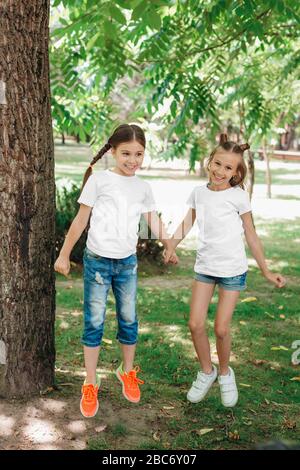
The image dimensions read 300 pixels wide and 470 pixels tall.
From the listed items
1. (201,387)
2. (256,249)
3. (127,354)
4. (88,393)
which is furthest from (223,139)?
(88,393)

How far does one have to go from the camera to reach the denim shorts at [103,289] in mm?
3893

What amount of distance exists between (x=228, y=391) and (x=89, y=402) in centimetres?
98

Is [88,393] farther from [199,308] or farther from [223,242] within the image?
[223,242]

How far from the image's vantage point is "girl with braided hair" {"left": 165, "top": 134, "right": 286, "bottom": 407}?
13.6 ft

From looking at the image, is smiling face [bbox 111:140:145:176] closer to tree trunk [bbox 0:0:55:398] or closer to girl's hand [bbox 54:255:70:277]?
tree trunk [bbox 0:0:55:398]

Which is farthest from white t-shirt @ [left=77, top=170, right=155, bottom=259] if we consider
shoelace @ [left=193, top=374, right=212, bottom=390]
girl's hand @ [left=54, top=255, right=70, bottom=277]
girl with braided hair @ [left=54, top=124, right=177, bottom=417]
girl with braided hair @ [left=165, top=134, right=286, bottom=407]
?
shoelace @ [left=193, top=374, right=212, bottom=390]

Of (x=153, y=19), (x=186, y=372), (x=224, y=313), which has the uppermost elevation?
(x=153, y=19)

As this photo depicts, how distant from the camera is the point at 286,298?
8.23 meters

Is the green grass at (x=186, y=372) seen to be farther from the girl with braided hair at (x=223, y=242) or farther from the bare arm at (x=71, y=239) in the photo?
the bare arm at (x=71, y=239)

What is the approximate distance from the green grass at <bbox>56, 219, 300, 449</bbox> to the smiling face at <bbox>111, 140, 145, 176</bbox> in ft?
5.29

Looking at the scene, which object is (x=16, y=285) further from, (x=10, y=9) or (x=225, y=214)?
(x=10, y=9)

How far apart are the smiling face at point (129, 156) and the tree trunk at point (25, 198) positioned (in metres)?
0.50

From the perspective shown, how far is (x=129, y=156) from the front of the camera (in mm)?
3844

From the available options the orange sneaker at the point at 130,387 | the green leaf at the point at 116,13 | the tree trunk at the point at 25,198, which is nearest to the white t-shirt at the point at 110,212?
the tree trunk at the point at 25,198
